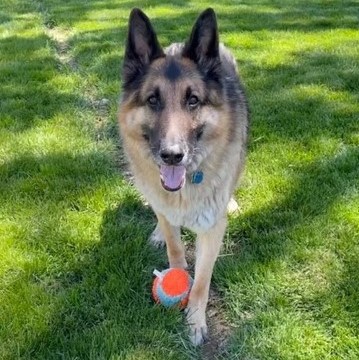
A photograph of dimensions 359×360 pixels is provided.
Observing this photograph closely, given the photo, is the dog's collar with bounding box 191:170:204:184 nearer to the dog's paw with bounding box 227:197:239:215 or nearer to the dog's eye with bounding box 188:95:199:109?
the dog's eye with bounding box 188:95:199:109

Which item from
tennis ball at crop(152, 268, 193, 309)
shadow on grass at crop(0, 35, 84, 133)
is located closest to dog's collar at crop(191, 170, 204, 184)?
tennis ball at crop(152, 268, 193, 309)

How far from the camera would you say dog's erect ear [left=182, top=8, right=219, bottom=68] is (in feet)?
9.09

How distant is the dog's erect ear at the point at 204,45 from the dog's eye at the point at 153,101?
13.6 inches

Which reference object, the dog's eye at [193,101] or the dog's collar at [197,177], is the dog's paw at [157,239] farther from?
the dog's eye at [193,101]

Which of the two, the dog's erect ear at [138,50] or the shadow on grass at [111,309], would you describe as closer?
the shadow on grass at [111,309]

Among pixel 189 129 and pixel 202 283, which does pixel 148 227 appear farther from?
pixel 189 129

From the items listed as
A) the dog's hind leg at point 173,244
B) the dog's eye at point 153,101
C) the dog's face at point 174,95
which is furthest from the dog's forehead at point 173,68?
the dog's hind leg at point 173,244

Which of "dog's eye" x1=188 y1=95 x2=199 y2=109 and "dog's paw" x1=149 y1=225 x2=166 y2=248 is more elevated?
"dog's eye" x1=188 y1=95 x2=199 y2=109

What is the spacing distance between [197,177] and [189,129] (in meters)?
0.36

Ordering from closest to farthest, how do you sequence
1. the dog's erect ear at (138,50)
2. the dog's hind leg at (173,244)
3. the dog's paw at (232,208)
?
the dog's erect ear at (138,50)
the dog's hind leg at (173,244)
the dog's paw at (232,208)

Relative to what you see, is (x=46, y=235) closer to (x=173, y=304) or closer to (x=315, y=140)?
(x=173, y=304)

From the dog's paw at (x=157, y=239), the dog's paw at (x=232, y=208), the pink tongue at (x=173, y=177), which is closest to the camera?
the pink tongue at (x=173, y=177)

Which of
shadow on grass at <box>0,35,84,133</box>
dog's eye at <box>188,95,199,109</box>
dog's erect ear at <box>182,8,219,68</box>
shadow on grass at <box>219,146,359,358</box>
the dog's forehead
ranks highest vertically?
dog's erect ear at <box>182,8,219,68</box>

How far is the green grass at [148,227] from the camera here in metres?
2.61
